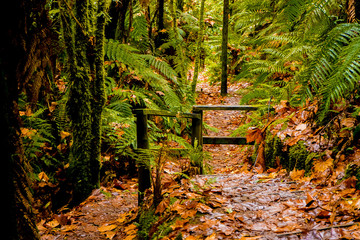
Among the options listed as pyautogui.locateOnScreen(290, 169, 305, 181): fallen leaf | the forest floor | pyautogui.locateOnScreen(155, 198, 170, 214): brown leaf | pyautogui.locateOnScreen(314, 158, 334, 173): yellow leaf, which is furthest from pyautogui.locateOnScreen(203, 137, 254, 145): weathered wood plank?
pyautogui.locateOnScreen(155, 198, 170, 214): brown leaf

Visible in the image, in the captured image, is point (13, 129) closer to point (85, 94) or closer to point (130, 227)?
point (130, 227)

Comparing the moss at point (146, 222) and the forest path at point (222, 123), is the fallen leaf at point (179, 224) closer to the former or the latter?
the moss at point (146, 222)

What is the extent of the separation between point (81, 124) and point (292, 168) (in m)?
2.82

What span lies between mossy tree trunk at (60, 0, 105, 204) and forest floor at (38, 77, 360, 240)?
0.33 metres

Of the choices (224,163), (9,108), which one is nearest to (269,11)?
(224,163)


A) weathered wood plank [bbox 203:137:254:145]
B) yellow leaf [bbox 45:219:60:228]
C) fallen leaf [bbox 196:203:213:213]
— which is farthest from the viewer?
weathered wood plank [bbox 203:137:254:145]

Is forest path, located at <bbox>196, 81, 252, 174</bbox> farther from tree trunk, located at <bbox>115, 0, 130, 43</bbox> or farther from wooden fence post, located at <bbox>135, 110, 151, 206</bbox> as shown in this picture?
tree trunk, located at <bbox>115, 0, 130, 43</bbox>

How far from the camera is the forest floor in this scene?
68.1 inches

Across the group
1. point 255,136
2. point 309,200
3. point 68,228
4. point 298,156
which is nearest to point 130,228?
point 68,228

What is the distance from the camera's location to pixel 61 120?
3852mm

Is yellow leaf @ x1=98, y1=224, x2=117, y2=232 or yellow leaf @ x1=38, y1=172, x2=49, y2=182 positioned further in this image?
yellow leaf @ x1=38, y1=172, x2=49, y2=182

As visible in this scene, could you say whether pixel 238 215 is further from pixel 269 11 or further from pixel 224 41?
pixel 224 41

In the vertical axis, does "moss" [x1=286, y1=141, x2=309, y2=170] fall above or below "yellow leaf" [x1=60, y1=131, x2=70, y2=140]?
below

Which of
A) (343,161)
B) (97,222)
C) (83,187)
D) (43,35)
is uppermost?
(43,35)
